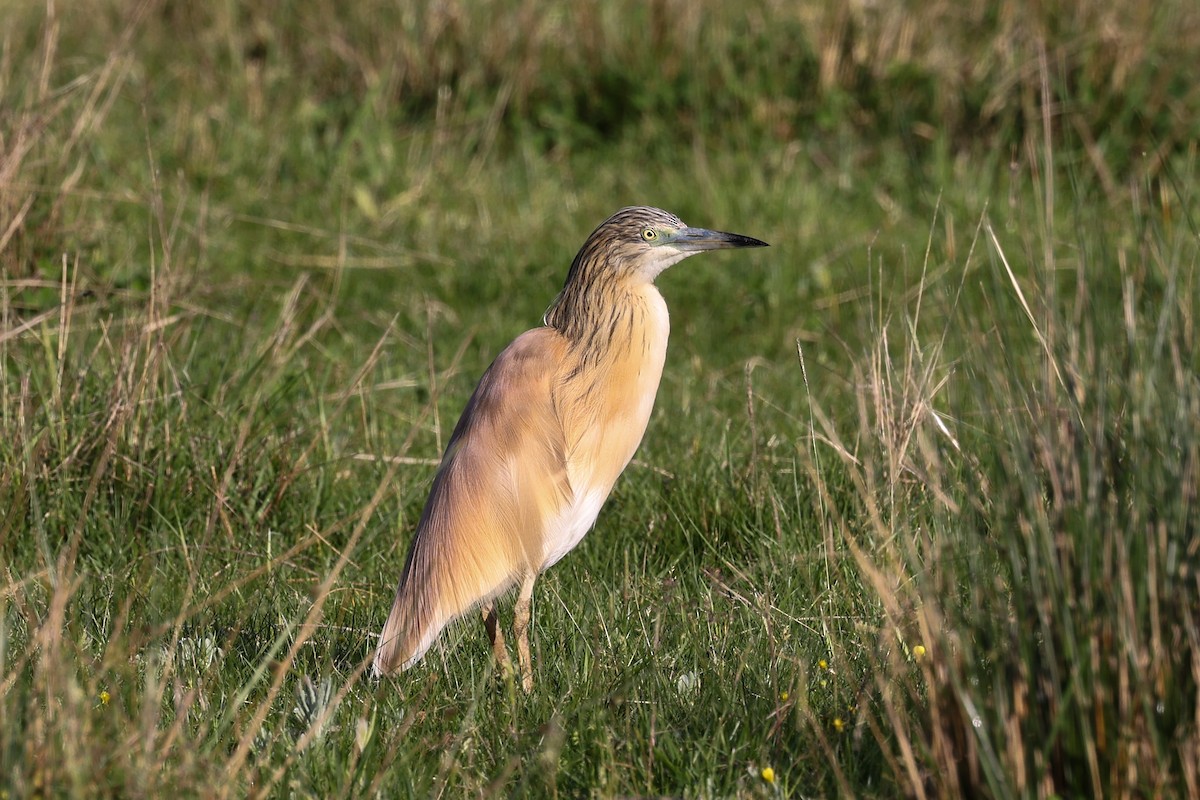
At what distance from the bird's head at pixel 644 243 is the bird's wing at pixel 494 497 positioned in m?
0.29

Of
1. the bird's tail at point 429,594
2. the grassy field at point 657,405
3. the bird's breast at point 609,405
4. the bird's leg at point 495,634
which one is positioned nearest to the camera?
the grassy field at point 657,405

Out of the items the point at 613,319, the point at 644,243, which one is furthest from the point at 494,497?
the point at 644,243

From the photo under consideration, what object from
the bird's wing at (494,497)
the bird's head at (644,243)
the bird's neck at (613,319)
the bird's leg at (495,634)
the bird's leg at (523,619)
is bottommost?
the bird's leg at (495,634)

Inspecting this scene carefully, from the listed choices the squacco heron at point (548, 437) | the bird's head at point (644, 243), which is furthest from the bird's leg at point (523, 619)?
the bird's head at point (644, 243)

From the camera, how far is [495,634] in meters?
3.48

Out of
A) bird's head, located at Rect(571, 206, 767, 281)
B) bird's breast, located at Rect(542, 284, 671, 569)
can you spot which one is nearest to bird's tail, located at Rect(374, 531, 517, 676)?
bird's breast, located at Rect(542, 284, 671, 569)

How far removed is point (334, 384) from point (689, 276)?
1.77m

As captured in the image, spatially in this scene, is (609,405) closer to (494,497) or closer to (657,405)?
(494,497)

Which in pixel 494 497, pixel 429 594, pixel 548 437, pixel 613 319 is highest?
pixel 613 319

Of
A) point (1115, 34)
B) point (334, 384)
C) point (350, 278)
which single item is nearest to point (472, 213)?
point (350, 278)

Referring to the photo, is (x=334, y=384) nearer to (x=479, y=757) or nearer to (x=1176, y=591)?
(x=479, y=757)

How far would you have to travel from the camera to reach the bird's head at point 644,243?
364 centimetres

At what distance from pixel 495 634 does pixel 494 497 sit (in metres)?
0.32

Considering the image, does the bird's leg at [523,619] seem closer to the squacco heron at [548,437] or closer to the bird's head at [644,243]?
the squacco heron at [548,437]
